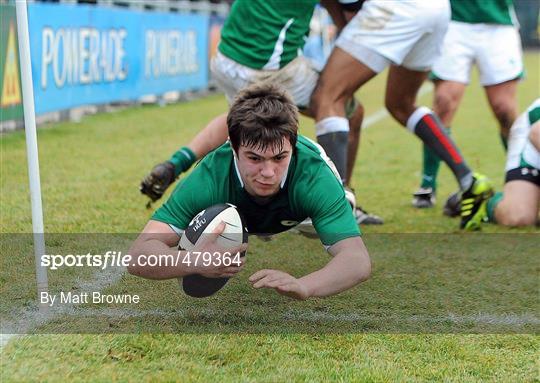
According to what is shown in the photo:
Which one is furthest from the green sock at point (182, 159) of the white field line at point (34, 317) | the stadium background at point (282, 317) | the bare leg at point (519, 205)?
the bare leg at point (519, 205)

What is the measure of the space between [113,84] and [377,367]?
9.06 m

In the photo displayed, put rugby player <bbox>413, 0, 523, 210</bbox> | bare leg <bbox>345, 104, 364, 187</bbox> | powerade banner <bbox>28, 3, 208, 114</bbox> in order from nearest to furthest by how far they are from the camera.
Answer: bare leg <bbox>345, 104, 364, 187</bbox>
rugby player <bbox>413, 0, 523, 210</bbox>
powerade banner <bbox>28, 3, 208, 114</bbox>

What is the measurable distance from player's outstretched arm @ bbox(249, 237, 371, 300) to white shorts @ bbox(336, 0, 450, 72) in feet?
5.63

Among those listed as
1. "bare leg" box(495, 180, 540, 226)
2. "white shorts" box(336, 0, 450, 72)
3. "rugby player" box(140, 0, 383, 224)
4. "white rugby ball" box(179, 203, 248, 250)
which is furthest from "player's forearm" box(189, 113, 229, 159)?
"bare leg" box(495, 180, 540, 226)

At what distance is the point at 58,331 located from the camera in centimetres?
316

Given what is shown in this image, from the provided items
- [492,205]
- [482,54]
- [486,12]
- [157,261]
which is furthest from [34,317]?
[486,12]

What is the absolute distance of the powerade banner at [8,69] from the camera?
27.8 ft

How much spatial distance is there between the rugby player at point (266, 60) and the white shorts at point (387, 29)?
0.82 feet

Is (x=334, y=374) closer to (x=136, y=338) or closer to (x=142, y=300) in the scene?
(x=136, y=338)

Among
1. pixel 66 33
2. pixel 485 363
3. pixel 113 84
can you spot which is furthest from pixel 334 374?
pixel 113 84

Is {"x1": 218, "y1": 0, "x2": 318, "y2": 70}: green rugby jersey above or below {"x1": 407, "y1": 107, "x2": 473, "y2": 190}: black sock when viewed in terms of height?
Result: above

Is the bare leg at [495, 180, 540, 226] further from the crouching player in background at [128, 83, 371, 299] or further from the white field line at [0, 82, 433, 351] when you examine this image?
the white field line at [0, 82, 433, 351]

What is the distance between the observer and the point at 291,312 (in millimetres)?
3568

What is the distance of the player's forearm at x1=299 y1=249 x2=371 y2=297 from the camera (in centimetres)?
312
